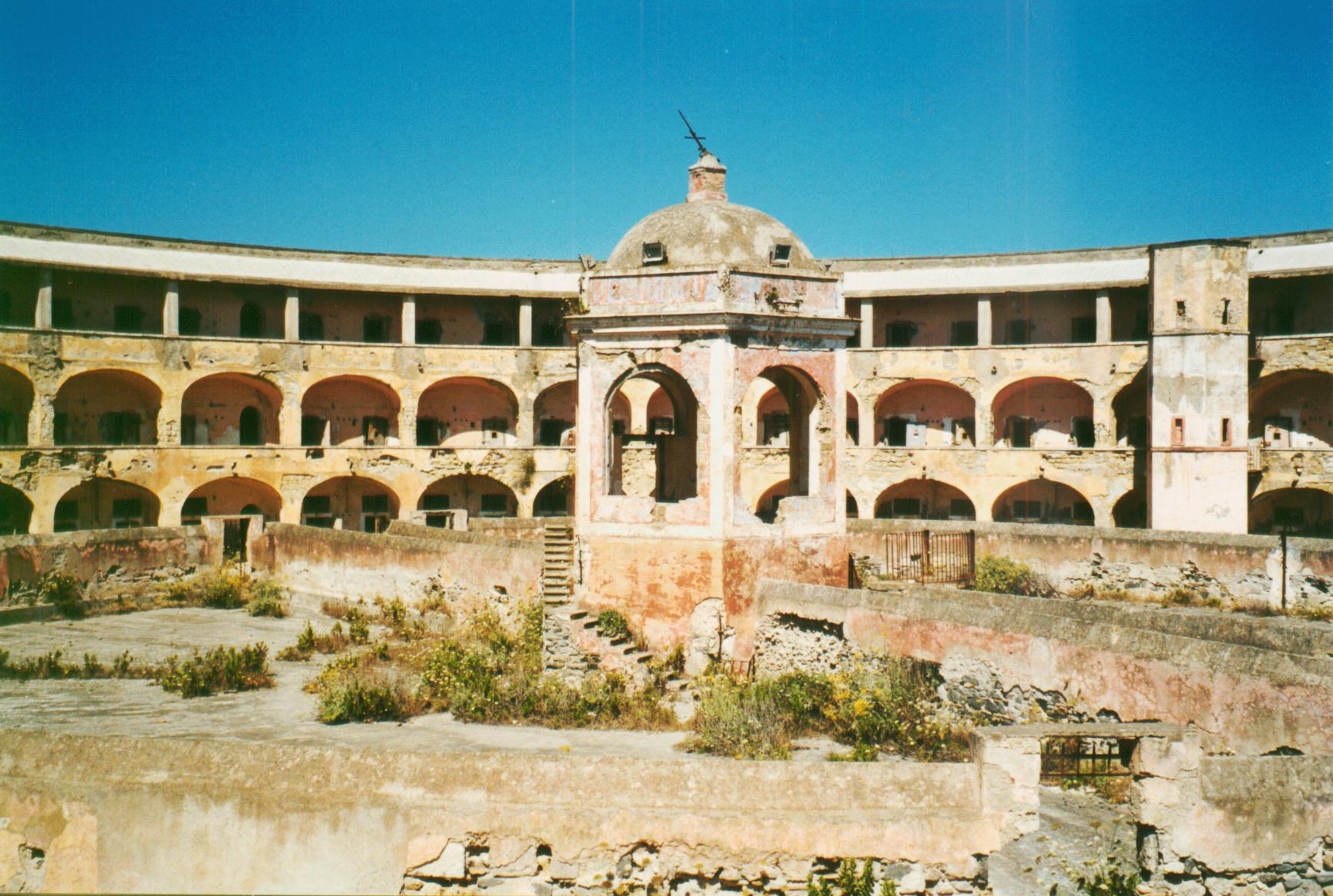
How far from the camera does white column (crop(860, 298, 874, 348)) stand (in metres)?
32.3

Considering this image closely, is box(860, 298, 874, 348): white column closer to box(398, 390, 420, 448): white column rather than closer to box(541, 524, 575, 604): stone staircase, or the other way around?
box(398, 390, 420, 448): white column

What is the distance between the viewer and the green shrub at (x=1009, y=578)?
60.8 feet

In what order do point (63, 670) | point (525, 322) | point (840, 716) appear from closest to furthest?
point (840, 716)
point (63, 670)
point (525, 322)

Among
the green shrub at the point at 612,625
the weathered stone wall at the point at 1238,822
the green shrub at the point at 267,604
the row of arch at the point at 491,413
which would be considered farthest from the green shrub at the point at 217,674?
the row of arch at the point at 491,413

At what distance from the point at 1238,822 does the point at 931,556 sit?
10817 millimetres

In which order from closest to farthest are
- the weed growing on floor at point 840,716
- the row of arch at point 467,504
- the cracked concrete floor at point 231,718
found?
the weed growing on floor at point 840,716, the cracked concrete floor at point 231,718, the row of arch at point 467,504

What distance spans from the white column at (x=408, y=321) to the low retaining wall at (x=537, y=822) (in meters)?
25.9

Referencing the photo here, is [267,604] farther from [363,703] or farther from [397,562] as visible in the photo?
[363,703]

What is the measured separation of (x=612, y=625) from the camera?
14.3m

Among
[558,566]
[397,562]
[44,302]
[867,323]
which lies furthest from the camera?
[867,323]

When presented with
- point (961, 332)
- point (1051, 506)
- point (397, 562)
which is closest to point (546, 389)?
point (961, 332)

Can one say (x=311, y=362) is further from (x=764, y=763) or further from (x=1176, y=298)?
(x=764, y=763)

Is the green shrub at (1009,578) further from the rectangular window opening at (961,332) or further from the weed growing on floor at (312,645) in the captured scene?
the rectangular window opening at (961,332)

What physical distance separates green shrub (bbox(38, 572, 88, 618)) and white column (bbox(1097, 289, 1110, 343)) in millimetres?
27131
